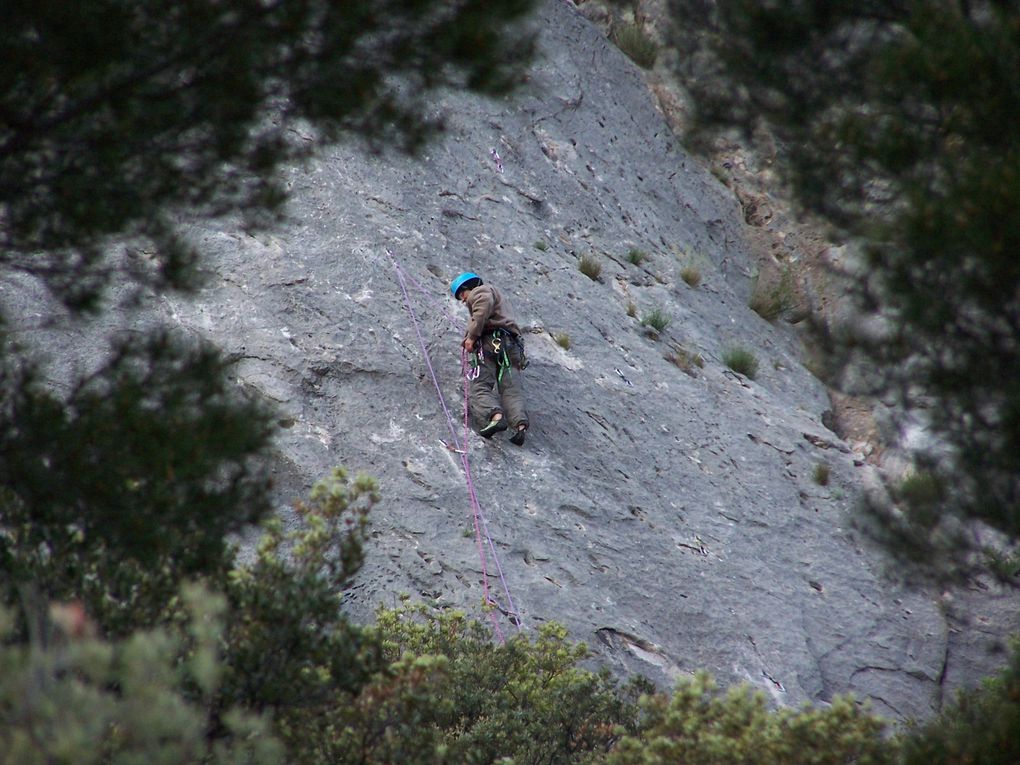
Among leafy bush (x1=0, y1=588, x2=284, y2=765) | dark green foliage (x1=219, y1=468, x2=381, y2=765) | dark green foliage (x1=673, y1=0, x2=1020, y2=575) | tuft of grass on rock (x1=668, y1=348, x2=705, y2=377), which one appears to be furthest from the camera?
tuft of grass on rock (x1=668, y1=348, x2=705, y2=377)

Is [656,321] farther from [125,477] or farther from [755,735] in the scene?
[125,477]

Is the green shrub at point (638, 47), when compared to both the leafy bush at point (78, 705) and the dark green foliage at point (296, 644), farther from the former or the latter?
the leafy bush at point (78, 705)

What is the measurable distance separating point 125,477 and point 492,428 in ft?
18.7

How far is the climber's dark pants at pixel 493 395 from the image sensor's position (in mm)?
9398

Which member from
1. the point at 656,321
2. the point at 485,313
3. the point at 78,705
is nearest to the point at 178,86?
the point at 78,705

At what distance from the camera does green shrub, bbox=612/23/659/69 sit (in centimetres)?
1659

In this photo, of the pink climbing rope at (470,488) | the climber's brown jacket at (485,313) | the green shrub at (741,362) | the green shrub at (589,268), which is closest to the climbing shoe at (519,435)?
the pink climbing rope at (470,488)

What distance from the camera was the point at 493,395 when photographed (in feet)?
31.2

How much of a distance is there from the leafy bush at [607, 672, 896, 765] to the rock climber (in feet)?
15.8

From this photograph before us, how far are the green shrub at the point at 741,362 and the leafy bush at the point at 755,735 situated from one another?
25.2ft

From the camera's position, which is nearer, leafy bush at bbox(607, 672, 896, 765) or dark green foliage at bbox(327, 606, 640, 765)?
leafy bush at bbox(607, 672, 896, 765)

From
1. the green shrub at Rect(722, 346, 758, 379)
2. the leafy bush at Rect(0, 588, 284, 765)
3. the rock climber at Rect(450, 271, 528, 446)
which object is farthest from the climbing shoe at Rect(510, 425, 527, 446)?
the leafy bush at Rect(0, 588, 284, 765)

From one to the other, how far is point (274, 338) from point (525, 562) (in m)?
3.19

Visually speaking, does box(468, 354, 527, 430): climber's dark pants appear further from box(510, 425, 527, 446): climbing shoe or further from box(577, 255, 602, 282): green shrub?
box(577, 255, 602, 282): green shrub
